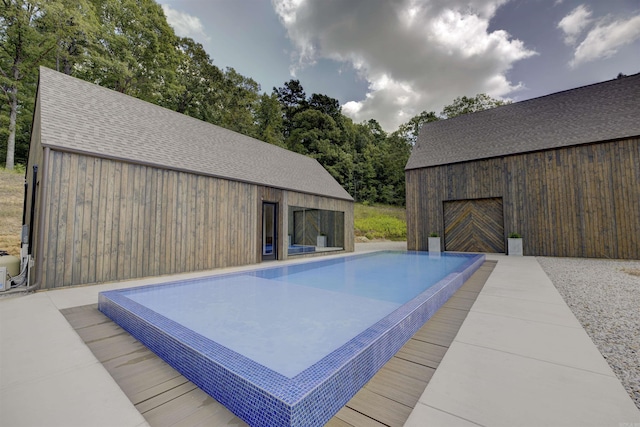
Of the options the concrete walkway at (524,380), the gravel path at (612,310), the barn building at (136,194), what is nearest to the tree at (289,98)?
the barn building at (136,194)

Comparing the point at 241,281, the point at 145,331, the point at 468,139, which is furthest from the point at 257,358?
the point at 468,139

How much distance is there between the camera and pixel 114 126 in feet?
18.9

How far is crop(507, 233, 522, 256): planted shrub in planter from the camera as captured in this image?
8.97 metres

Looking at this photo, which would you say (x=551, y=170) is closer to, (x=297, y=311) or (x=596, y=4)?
(x=596, y=4)

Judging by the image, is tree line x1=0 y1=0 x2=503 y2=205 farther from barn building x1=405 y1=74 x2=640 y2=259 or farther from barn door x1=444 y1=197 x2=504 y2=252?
barn door x1=444 y1=197 x2=504 y2=252

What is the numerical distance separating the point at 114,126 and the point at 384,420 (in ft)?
23.5

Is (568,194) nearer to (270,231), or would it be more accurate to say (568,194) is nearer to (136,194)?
(270,231)

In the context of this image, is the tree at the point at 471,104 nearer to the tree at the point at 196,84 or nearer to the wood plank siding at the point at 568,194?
the wood plank siding at the point at 568,194

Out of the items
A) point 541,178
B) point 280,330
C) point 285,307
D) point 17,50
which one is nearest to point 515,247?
point 541,178

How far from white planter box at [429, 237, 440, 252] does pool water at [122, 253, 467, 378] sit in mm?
4814

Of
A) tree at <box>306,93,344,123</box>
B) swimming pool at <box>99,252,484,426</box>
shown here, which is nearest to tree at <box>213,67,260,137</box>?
tree at <box>306,93,344,123</box>

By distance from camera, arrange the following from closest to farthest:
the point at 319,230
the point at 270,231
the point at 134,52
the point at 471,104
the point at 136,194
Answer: the point at 136,194 → the point at 270,231 → the point at 319,230 → the point at 134,52 → the point at 471,104

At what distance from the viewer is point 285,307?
11.4ft

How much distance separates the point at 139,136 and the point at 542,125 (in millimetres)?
12937
